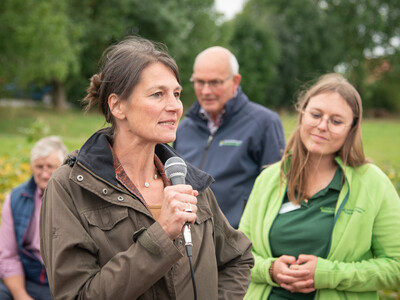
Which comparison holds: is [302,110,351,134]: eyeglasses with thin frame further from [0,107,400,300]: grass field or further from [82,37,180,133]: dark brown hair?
[82,37,180,133]: dark brown hair

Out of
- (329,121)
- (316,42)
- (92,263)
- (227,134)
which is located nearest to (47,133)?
(227,134)

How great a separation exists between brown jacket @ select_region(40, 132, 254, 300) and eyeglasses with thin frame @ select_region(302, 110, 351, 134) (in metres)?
1.42

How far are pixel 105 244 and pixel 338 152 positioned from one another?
2039mm

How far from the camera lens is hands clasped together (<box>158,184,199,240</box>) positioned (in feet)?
7.23

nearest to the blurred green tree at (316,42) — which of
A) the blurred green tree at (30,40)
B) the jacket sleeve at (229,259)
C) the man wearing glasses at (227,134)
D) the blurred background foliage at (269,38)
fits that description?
the blurred background foliage at (269,38)

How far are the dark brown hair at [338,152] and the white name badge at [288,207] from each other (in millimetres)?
34

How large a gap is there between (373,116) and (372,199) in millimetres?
46711

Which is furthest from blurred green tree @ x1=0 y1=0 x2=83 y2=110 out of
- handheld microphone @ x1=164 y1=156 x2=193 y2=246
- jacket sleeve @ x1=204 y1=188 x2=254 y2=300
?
handheld microphone @ x1=164 y1=156 x2=193 y2=246

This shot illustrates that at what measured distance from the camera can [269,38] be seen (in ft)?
148

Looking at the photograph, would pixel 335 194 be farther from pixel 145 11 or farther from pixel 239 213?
pixel 145 11

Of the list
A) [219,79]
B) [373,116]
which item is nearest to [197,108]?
[219,79]

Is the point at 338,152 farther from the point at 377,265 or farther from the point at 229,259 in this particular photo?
the point at 229,259

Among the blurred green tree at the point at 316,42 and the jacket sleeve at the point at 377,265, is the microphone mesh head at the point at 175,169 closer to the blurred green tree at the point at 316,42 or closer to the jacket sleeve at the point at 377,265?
the jacket sleeve at the point at 377,265

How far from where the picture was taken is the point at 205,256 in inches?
101
